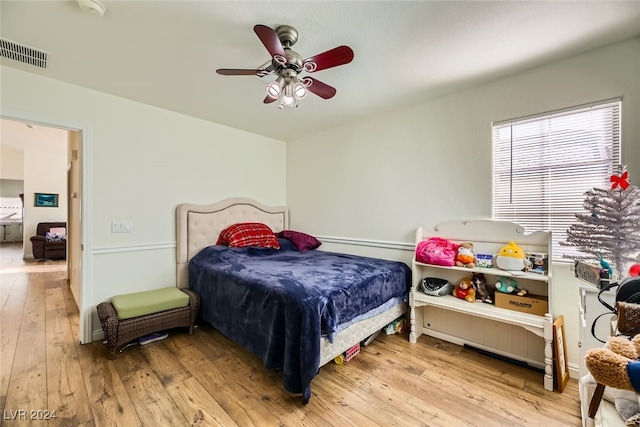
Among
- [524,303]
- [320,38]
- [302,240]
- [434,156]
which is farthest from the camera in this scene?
[302,240]

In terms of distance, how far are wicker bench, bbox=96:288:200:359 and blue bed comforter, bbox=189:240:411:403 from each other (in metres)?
0.13

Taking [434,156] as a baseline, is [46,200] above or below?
below

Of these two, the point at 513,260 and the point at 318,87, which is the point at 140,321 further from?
the point at 513,260

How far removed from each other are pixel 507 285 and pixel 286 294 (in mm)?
1885

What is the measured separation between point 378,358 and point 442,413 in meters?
0.68

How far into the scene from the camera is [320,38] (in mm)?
1757

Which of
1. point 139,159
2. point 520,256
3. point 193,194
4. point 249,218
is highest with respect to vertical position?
point 139,159

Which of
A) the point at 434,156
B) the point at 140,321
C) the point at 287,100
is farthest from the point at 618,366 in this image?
the point at 140,321

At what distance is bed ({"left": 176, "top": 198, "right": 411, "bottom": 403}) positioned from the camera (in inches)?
67.1

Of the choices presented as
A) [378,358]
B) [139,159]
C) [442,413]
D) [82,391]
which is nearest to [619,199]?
[442,413]

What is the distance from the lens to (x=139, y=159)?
280 centimetres

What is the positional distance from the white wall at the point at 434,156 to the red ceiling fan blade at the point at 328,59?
1533 mm

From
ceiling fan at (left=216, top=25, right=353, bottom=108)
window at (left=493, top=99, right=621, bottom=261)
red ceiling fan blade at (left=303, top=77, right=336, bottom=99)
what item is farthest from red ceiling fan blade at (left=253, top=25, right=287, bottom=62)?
window at (left=493, top=99, right=621, bottom=261)

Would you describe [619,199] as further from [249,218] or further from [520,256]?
[249,218]
